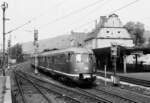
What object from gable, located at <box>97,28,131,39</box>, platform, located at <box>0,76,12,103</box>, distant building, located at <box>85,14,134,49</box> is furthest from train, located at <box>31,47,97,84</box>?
gable, located at <box>97,28,131,39</box>

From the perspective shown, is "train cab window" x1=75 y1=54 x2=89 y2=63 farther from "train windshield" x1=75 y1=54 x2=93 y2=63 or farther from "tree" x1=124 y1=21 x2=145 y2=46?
"tree" x1=124 y1=21 x2=145 y2=46

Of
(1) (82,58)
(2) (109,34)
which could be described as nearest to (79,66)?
(1) (82,58)

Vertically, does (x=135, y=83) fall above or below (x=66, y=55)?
below

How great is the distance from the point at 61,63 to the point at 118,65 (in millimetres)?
23199

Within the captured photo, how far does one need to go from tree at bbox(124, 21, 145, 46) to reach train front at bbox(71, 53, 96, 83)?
54.6 m

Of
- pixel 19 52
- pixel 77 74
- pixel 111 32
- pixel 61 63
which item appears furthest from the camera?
pixel 19 52

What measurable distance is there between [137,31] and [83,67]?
A: 5622cm

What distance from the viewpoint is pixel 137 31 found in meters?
70.3

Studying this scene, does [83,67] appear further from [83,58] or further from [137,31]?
[137,31]

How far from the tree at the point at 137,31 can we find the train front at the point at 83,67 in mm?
54599

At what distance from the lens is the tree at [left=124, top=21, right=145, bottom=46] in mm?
70062

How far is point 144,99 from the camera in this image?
1316 cm

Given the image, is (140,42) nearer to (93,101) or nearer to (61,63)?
(61,63)

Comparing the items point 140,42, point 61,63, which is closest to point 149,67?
point 61,63
